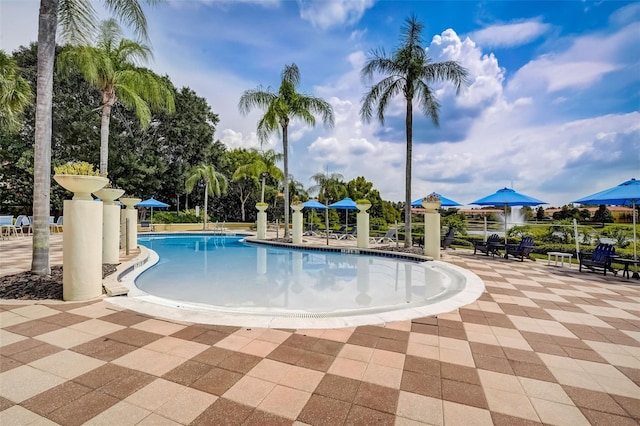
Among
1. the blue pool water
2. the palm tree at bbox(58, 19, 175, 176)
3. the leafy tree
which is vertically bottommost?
the blue pool water

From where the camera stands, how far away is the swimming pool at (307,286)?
4.80 m

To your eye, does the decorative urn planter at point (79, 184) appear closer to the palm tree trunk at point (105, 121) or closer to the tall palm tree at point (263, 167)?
the palm tree trunk at point (105, 121)

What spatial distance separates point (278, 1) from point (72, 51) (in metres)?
6.91

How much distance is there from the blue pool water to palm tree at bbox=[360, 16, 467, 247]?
3.50 meters

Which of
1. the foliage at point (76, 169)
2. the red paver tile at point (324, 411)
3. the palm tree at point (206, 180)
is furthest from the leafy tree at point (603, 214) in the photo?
the foliage at point (76, 169)

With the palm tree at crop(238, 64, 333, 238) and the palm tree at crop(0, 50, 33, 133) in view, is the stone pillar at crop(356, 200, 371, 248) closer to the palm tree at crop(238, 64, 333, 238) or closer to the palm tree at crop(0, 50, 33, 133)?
the palm tree at crop(238, 64, 333, 238)

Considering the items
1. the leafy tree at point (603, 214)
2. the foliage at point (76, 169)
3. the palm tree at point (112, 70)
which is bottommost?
the leafy tree at point (603, 214)

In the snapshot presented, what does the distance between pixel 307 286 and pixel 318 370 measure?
4.88 metres

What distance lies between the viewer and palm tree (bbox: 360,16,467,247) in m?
11.6

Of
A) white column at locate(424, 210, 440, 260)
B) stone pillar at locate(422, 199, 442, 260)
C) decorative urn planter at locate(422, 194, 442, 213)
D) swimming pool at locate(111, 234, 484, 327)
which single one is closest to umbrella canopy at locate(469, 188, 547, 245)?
decorative urn planter at locate(422, 194, 442, 213)

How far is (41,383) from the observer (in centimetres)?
256

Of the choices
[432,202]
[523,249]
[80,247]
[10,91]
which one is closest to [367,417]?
[80,247]

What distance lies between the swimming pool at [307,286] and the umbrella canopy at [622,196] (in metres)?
4.48

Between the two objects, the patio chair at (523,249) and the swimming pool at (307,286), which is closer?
the swimming pool at (307,286)
